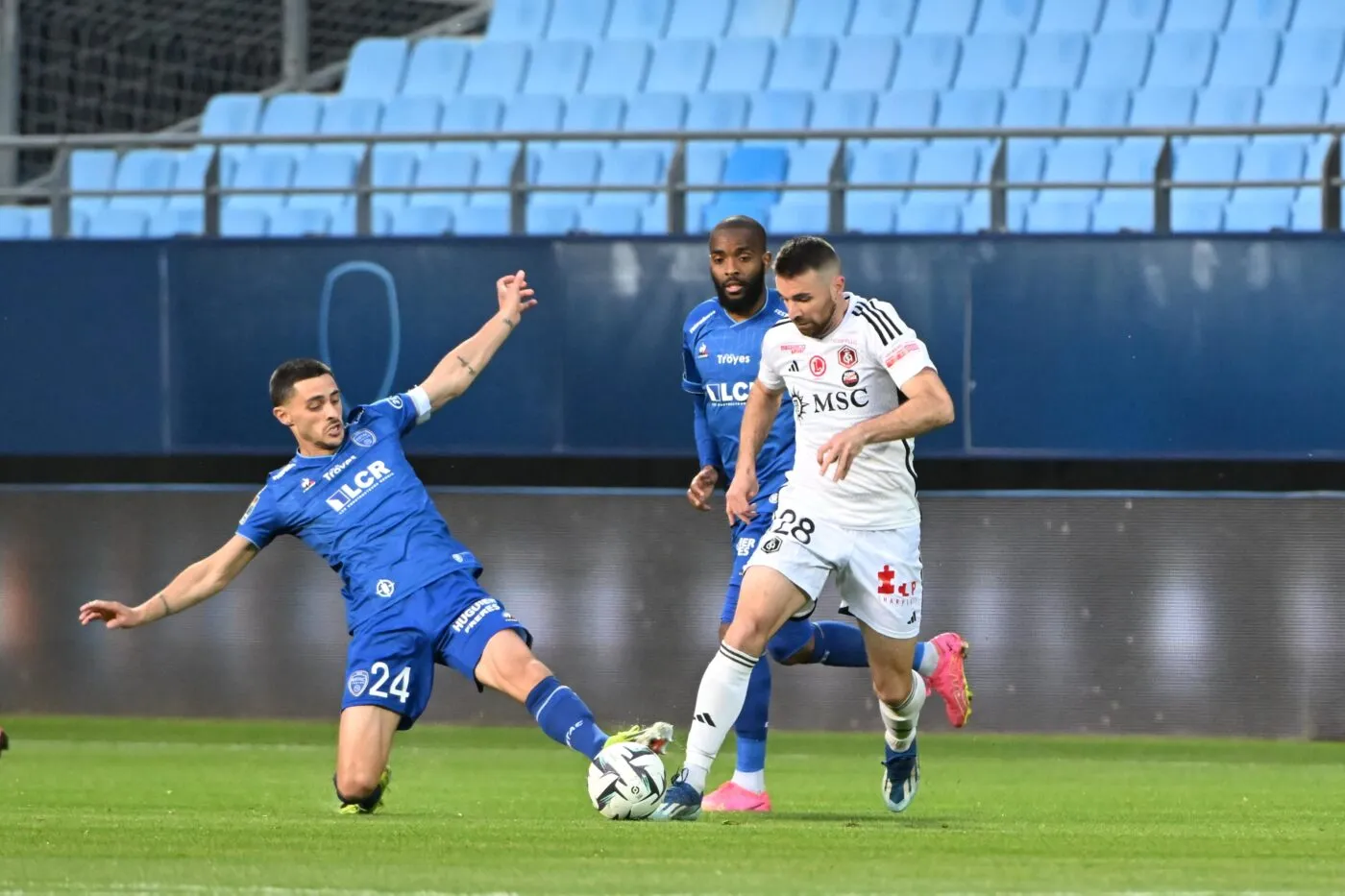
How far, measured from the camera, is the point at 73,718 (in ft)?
49.6

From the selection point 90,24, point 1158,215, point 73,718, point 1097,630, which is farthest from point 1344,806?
point 90,24

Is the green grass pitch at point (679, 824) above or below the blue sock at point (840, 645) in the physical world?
below

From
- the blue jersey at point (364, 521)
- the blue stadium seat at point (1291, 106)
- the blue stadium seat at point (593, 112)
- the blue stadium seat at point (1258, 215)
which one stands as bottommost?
the blue jersey at point (364, 521)

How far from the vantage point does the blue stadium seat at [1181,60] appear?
16578mm

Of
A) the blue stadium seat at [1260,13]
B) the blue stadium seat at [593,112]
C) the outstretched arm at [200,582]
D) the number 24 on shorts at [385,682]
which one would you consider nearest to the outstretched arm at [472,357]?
the outstretched arm at [200,582]

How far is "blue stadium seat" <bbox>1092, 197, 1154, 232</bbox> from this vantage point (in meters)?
15.3

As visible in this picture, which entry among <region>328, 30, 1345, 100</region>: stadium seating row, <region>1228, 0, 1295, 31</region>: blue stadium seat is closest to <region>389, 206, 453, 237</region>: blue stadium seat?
<region>328, 30, 1345, 100</region>: stadium seating row

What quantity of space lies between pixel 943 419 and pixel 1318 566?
636 cm

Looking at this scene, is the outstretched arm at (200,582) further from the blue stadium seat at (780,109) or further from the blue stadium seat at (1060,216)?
the blue stadium seat at (780,109)

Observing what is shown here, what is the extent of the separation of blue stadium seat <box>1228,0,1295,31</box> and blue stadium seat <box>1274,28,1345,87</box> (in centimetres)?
39

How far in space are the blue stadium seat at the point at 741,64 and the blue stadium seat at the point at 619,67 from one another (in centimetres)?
57

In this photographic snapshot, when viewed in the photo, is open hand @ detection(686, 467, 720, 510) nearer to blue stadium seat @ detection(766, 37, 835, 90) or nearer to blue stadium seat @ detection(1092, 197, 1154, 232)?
blue stadium seat @ detection(1092, 197, 1154, 232)

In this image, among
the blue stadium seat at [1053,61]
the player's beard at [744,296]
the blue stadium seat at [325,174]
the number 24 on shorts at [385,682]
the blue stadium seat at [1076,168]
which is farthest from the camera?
the blue stadium seat at [325,174]

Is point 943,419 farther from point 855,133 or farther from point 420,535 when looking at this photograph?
point 855,133
